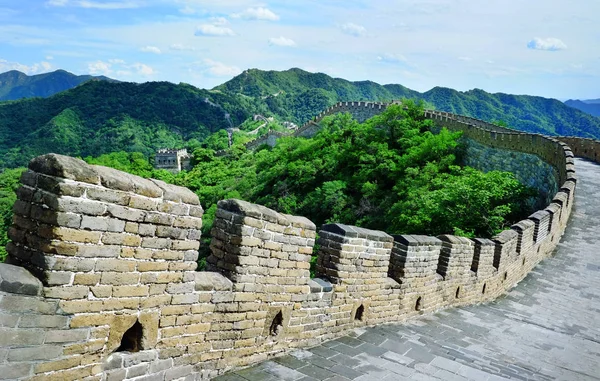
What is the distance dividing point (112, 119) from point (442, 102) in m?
89.8

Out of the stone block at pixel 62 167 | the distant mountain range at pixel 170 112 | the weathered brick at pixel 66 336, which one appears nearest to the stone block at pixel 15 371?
the weathered brick at pixel 66 336

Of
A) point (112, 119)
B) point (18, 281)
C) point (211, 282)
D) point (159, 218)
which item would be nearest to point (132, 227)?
point (159, 218)

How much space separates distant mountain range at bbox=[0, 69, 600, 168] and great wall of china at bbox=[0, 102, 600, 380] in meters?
86.7

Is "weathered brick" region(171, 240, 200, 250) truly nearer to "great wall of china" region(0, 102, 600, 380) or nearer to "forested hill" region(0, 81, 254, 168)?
"great wall of china" region(0, 102, 600, 380)

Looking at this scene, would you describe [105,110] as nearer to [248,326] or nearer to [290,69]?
[290,69]

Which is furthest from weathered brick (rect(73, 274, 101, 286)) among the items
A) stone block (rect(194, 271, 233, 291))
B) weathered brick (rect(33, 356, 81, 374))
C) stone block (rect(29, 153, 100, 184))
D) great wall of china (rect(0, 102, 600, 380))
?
stone block (rect(194, 271, 233, 291))

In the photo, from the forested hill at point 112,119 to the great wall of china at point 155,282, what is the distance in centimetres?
8485

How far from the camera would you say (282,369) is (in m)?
4.11

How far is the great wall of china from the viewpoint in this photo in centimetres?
257

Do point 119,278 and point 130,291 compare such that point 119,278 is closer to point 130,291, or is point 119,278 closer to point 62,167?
point 130,291

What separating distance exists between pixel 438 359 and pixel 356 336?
0.88m

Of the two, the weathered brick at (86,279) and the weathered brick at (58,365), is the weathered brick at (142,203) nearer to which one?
the weathered brick at (86,279)

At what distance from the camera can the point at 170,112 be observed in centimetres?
10988

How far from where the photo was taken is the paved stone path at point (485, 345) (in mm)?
4406
